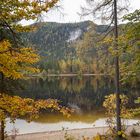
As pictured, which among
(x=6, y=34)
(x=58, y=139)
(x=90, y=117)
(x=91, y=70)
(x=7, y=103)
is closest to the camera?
(x=7, y=103)

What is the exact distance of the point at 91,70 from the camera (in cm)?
13712

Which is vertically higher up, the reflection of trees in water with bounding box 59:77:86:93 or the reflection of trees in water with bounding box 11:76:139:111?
the reflection of trees in water with bounding box 59:77:86:93

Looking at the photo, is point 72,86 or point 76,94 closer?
point 76,94

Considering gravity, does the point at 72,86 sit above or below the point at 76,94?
above

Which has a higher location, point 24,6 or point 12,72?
point 24,6

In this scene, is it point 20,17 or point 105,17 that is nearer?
point 20,17

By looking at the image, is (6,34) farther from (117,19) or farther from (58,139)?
(58,139)

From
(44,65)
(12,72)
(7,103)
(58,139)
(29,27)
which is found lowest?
(58,139)

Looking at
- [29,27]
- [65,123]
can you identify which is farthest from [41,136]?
[29,27]

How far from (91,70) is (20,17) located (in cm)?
13097

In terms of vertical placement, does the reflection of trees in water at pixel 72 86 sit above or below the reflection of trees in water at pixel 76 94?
above

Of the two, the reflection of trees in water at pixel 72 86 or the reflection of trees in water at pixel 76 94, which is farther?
the reflection of trees in water at pixel 72 86

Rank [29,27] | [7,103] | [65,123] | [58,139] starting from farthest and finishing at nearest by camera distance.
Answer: [65,123], [58,139], [29,27], [7,103]

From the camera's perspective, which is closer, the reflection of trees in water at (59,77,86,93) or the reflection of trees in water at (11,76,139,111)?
the reflection of trees in water at (11,76,139,111)
